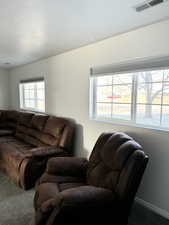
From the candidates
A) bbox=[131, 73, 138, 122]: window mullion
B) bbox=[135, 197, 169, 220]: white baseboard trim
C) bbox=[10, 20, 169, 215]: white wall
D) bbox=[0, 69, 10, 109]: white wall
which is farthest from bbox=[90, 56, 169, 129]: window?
bbox=[0, 69, 10, 109]: white wall

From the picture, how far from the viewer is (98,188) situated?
1563 mm

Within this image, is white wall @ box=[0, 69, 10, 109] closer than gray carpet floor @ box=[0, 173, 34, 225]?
No

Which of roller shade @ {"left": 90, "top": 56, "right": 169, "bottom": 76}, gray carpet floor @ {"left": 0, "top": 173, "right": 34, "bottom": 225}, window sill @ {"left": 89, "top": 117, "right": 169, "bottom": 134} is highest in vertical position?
roller shade @ {"left": 90, "top": 56, "right": 169, "bottom": 76}

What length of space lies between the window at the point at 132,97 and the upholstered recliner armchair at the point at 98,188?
0.54m

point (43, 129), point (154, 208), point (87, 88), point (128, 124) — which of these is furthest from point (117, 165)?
point (43, 129)

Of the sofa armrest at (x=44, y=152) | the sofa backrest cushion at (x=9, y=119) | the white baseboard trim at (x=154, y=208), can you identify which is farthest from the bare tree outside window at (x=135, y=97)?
the sofa backrest cushion at (x=9, y=119)

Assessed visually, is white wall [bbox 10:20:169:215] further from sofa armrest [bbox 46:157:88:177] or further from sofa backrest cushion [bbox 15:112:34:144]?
sofa armrest [bbox 46:157:88:177]

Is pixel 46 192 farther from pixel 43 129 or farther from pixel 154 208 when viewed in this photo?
pixel 43 129

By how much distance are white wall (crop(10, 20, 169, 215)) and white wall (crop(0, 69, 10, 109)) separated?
1655 mm

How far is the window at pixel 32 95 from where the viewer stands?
4.29 metres

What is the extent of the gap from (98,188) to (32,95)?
3.70 metres

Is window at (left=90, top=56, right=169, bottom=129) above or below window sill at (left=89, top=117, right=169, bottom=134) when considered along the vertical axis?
above

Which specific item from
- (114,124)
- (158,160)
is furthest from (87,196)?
(114,124)

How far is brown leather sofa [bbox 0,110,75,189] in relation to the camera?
263cm
